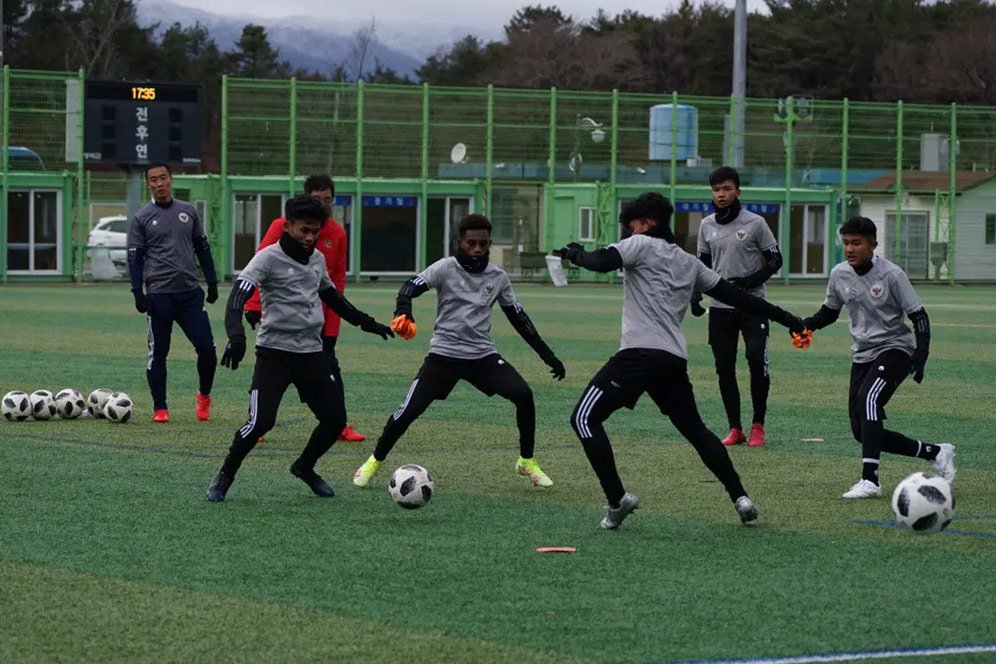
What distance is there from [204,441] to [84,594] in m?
5.35

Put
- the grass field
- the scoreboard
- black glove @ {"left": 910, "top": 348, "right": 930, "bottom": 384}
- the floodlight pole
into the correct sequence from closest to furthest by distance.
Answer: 1. the grass field
2. black glove @ {"left": 910, "top": 348, "right": 930, "bottom": 384}
3. the scoreboard
4. the floodlight pole

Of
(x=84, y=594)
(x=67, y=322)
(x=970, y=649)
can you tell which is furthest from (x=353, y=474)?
(x=67, y=322)

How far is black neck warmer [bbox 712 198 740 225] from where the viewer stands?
41.6ft

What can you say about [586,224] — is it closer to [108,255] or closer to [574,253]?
[108,255]

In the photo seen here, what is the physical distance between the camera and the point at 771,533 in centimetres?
870

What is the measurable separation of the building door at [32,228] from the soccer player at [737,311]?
110 feet

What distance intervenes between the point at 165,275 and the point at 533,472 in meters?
4.43

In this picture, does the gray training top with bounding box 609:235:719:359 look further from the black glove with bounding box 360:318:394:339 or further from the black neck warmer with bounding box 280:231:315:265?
the black neck warmer with bounding box 280:231:315:265

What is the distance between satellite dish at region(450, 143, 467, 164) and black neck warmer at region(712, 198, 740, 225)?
35.5 metres

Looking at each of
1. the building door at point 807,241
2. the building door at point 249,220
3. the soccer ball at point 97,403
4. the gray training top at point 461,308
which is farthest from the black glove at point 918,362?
the building door at point 807,241

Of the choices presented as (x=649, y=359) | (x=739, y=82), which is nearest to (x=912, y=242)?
(x=739, y=82)

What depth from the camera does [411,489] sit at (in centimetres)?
911

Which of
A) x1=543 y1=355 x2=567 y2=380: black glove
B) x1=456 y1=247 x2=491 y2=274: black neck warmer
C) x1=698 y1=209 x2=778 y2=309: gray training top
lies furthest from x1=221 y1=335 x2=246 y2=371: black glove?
x1=698 y1=209 x2=778 y2=309: gray training top

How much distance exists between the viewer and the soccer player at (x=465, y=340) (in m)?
10.1
